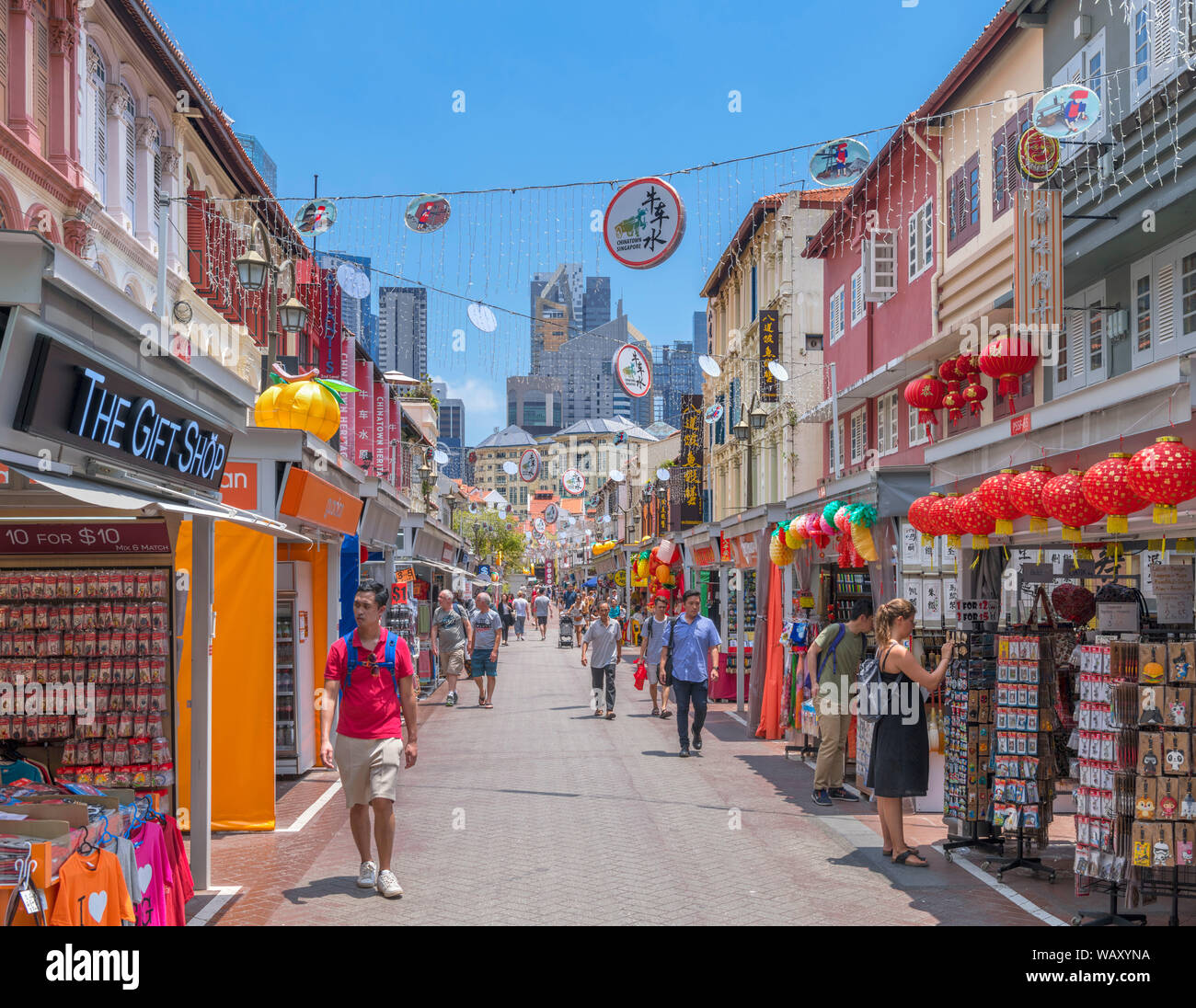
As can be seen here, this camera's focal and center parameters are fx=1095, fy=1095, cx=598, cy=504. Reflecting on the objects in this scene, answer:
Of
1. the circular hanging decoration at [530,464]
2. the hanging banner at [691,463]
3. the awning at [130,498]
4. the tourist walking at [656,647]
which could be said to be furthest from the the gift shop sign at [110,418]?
the hanging banner at [691,463]

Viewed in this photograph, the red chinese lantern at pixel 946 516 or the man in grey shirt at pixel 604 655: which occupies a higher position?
the red chinese lantern at pixel 946 516

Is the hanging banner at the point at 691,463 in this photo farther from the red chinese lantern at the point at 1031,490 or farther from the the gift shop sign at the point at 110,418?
the the gift shop sign at the point at 110,418

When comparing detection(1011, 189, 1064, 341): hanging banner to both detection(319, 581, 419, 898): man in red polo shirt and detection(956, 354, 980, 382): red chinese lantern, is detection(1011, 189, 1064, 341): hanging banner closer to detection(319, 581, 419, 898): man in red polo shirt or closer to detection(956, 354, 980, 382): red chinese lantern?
detection(956, 354, 980, 382): red chinese lantern

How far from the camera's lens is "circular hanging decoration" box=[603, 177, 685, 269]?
10.1m

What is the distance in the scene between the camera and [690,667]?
1307cm

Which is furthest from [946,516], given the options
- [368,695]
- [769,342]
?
[769,342]

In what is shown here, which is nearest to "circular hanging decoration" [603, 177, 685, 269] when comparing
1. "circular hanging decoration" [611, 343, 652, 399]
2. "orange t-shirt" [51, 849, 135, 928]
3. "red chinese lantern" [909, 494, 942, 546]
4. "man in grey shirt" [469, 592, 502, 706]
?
"red chinese lantern" [909, 494, 942, 546]

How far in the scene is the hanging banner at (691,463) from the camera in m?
39.2

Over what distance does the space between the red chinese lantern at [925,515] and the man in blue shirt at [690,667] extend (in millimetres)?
4158

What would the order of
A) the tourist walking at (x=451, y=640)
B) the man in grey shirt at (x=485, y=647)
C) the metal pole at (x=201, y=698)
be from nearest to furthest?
1. the metal pole at (x=201, y=698)
2. the man in grey shirt at (x=485, y=647)
3. the tourist walking at (x=451, y=640)

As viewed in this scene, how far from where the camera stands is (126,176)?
1702 centimetres

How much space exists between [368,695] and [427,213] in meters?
6.18

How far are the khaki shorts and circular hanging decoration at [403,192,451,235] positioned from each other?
6.25 meters
